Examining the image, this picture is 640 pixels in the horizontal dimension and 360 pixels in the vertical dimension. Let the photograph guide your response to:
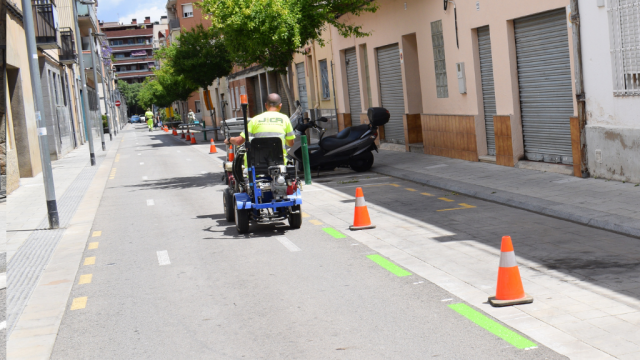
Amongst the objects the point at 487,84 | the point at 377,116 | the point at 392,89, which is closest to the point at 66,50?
the point at 392,89

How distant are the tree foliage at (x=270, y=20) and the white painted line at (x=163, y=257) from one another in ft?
28.7

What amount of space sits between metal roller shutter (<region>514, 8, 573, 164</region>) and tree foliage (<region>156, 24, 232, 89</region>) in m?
25.1

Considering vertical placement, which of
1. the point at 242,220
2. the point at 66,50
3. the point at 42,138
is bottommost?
the point at 242,220

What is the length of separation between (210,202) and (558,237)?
713 centimetres

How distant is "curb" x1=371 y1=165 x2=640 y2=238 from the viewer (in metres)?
8.11

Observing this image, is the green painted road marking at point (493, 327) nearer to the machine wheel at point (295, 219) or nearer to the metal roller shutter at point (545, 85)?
the machine wheel at point (295, 219)

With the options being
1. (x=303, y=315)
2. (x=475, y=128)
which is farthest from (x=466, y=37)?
(x=303, y=315)

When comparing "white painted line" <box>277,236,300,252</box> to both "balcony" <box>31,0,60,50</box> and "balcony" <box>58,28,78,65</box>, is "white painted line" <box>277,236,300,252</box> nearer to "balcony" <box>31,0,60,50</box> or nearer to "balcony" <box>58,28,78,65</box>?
"balcony" <box>31,0,60,50</box>

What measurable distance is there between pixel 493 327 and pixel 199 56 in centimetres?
3368

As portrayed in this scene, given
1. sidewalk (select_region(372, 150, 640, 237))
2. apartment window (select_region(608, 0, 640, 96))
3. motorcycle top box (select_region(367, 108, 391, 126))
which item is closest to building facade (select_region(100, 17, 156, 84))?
motorcycle top box (select_region(367, 108, 391, 126))

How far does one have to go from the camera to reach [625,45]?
1063cm

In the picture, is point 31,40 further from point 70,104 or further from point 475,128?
point 70,104

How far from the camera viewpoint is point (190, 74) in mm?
37406

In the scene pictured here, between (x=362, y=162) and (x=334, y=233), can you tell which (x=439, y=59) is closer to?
(x=362, y=162)
